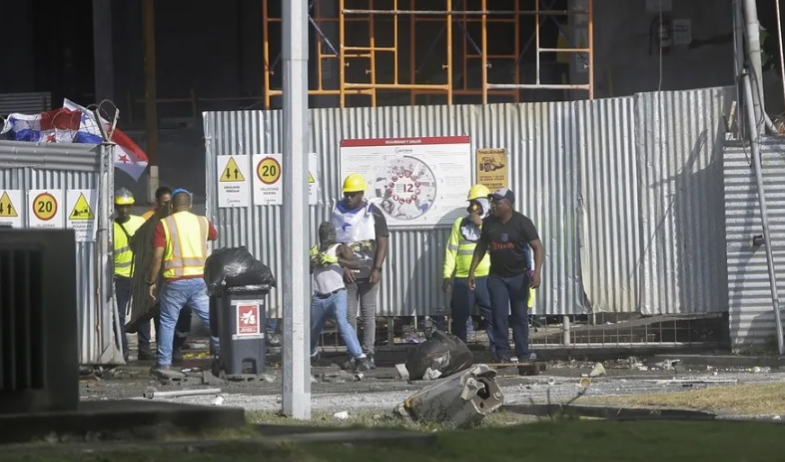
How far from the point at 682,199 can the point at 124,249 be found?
6170 mm

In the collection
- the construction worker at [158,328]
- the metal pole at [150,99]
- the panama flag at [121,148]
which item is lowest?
the construction worker at [158,328]

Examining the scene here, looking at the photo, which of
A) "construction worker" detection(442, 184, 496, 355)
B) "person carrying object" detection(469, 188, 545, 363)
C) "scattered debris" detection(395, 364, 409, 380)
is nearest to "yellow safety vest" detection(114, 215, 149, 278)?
"construction worker" detection(442, 184, 496, 355)

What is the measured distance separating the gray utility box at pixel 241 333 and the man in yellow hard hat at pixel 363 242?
120cm

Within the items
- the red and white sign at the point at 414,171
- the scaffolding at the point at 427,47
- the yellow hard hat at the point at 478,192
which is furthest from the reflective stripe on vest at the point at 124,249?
the yellow hard hat at the point at 478,192

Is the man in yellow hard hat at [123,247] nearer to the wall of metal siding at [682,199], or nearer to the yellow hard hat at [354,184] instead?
the yellow hard hat at [354,184]

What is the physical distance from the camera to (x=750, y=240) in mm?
14945

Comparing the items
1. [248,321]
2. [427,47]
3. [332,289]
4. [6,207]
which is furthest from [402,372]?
[427,47]

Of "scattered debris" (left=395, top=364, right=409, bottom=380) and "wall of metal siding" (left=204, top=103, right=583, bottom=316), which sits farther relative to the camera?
"wall of metal siding" (left=204, top=103, right=583, bottom=316)

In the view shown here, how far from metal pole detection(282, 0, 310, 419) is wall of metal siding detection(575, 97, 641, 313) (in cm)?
565

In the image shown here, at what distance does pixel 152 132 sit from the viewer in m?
22.1

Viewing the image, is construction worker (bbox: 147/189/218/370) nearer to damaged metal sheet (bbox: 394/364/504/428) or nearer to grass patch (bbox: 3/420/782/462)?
damaged metal sheet (bbox: 394/364/504/428)

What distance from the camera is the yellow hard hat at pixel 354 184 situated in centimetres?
1490

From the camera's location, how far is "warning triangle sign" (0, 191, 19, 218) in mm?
14758

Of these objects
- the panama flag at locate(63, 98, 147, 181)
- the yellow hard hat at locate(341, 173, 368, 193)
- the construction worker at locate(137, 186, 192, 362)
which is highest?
the panama flag at locate(63, 98, 147, 181)
